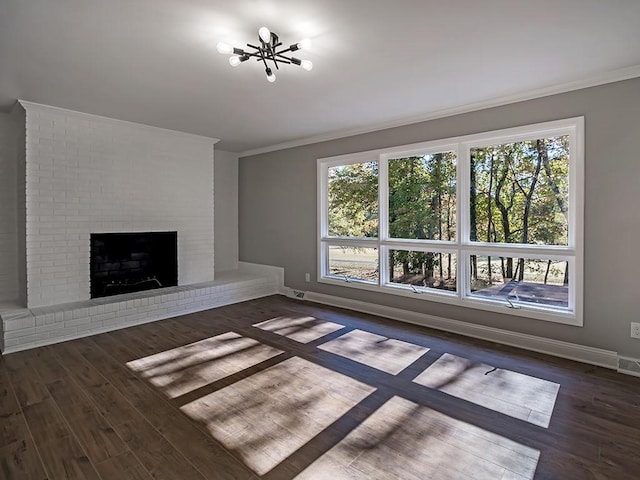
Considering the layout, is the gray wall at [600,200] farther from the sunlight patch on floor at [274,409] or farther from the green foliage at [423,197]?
the sunlight patch on floor at [274,409]

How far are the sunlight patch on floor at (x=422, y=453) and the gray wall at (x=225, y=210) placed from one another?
4.97m

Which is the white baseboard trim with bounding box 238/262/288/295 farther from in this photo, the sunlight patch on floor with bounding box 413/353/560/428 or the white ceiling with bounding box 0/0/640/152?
the sunlight patch on floor with bounding box 413/353/560/428

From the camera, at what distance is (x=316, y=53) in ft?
8.77

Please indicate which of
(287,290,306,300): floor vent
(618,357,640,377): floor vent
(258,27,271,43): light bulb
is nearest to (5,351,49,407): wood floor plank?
(258,27,271,43): light bulb

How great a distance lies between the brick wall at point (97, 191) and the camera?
4.01m

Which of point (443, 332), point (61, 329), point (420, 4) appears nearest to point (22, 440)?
point (61, 329)

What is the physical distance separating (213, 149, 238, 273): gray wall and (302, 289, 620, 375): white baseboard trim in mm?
2560

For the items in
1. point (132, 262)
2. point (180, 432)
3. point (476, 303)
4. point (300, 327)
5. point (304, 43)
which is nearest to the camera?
point (180, 432)

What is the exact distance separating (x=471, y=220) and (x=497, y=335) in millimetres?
1311

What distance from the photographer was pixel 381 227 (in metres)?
4.80

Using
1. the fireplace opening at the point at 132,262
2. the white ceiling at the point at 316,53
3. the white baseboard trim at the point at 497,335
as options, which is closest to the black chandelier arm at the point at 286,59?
the white ceiling at the point at 316,53

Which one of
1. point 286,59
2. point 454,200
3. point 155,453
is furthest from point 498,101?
point 155,453

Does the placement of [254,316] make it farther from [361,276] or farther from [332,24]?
[332,24]

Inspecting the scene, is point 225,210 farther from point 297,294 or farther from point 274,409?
point 274,409
